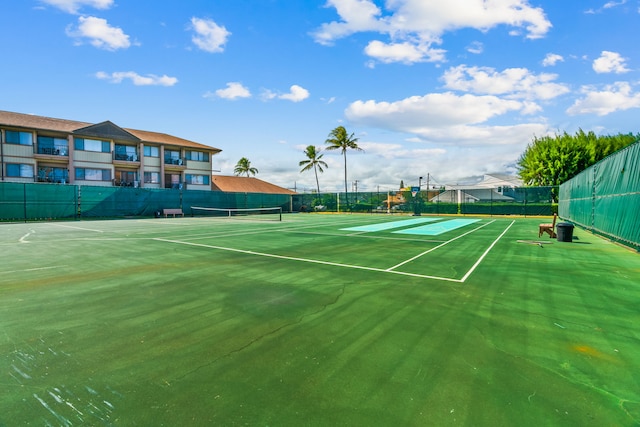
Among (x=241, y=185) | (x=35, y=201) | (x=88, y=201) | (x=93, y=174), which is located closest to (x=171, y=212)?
(x=88, y=201)

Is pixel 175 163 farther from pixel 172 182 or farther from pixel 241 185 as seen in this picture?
pixel 241 185

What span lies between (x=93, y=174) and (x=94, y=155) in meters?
2.19

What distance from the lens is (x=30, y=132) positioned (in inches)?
1305

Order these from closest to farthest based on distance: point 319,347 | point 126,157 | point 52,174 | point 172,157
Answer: point 319,347 → point 52,174 → point 126,157 → point 172,157

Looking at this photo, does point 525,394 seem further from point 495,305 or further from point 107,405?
point 107,405

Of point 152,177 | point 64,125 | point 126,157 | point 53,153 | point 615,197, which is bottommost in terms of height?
point 615,197

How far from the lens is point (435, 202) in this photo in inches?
1426

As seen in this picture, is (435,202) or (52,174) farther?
(435,202)

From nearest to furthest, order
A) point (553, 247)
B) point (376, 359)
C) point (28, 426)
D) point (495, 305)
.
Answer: point (28, 426) < point (376, 359) < point (495, 305) < point (553, 247)

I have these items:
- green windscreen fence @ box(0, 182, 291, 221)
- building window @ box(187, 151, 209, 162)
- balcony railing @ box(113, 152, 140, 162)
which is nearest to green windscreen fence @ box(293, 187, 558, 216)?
green windscreen fence @ box(0, 182, 291, 221)

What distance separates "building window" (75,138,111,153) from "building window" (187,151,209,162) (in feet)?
32.0

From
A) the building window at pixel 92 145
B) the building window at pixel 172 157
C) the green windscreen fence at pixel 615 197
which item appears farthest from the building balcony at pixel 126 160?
the green windscreen fence at pixel 615 197

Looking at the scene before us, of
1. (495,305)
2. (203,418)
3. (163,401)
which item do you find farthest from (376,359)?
(495,305)

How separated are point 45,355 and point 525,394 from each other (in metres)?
4.09
